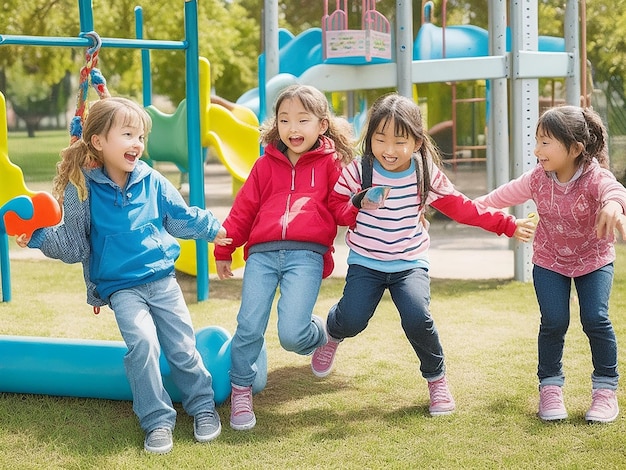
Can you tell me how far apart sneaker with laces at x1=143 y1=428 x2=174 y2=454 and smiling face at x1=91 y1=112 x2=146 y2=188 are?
36.0 inches

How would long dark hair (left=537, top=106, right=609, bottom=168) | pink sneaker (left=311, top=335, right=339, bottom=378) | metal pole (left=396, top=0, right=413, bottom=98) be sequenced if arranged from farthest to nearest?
1. metal pole (left=396, top=0, right=413, bottom=98)
2. pink sneaker (left=311, top=335, right=339, bottom=378)
3. long dark hair (left=537, top=106, right=609, bottom=168)

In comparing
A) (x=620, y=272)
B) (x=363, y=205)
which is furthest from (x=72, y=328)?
(x=620, y=272)

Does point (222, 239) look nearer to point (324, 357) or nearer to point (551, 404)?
point (324, 357)

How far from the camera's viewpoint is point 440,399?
340 cm

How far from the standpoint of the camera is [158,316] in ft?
10.7

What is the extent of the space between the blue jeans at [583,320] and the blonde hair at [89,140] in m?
1.70

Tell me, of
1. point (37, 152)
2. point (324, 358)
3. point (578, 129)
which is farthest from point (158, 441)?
point (37, 152)

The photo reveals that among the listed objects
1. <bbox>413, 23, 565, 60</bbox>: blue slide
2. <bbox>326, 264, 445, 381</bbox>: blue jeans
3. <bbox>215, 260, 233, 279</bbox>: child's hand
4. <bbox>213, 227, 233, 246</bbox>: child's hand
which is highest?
<bbox>413, 23, 565, 60</bbox>: blue slide

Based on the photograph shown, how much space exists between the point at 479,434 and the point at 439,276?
3658 mm

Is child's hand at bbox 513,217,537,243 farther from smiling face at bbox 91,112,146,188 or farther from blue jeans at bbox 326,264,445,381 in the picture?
smiling face at bbox 91,112,146,188

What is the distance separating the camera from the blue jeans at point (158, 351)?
3.11 m

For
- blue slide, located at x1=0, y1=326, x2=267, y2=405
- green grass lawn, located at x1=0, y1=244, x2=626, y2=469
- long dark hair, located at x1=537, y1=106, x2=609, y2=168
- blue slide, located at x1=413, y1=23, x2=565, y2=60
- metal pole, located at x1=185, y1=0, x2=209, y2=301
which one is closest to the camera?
green grass lawn, located at x1=0, y1=244, x2=626, y2=469

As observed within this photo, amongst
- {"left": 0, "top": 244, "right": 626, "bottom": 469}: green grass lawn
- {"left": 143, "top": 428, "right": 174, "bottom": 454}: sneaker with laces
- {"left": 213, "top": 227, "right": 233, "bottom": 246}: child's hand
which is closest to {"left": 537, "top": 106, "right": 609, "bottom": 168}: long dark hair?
{"left": 0, "top": 244, "right": 626, "bottom": 469}: green grass lawn

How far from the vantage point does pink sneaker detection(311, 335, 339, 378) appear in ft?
12.9
